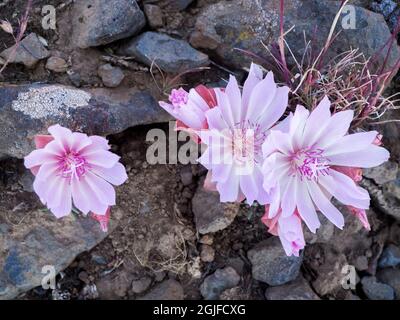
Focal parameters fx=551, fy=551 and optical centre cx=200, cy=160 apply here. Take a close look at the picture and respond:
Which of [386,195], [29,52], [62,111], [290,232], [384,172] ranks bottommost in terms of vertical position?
[386,195]

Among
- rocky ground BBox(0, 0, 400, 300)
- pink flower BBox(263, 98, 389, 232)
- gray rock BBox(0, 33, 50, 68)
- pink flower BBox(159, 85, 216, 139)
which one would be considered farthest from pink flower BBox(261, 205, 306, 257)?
gray rock BBox(0, 33, 50, 68)

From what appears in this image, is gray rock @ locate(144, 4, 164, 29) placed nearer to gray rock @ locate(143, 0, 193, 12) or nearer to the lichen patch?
gray rock @ locate(143, 0, 193, 12)

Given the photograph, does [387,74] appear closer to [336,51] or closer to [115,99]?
[336,51]

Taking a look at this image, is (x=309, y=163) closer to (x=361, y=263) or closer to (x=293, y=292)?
(x=293, y=292)

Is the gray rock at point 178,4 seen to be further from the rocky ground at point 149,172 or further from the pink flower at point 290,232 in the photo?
the pink flower at point 290,232

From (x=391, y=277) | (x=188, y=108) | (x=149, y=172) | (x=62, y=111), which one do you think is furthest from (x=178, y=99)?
(x=391, y=277)

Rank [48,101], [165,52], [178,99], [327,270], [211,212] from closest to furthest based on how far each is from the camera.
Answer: [178,99]
[48,101]
[165,52]
[211,212]
[327,270]
